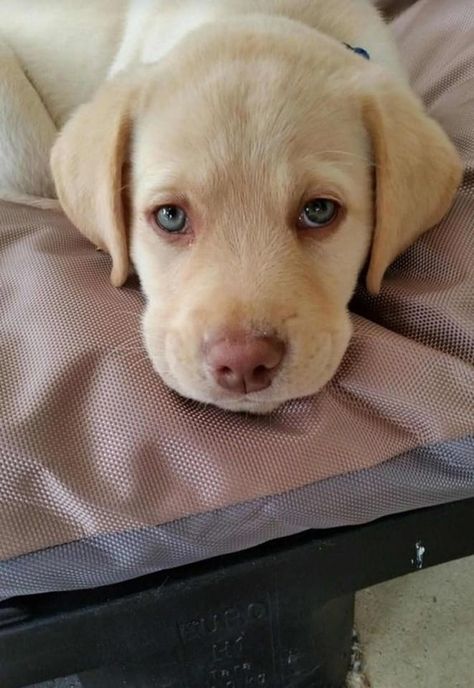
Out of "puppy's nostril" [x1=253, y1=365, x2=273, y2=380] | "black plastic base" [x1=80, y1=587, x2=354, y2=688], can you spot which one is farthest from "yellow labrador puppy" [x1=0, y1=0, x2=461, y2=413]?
"black plastic base" [x1=80, y1=587, x2=354, y2=688]

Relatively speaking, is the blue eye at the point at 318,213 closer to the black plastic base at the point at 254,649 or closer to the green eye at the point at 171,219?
the green eye at the point at 171,219

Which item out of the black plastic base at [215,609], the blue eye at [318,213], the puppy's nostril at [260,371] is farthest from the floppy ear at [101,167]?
the black plastic base at [215,609]

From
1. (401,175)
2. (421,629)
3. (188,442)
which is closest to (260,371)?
(188,442)

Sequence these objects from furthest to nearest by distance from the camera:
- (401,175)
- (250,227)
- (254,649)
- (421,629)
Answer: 1. (421,629)
2. (254,649)
3. (401,175)
4. (250,227)

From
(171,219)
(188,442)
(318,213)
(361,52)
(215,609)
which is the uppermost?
(361,52)

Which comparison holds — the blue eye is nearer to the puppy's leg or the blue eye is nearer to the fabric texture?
the fabric texture

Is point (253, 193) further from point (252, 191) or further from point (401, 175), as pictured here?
point (401, 175)

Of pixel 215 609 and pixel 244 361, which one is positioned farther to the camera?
pixel 215 609
